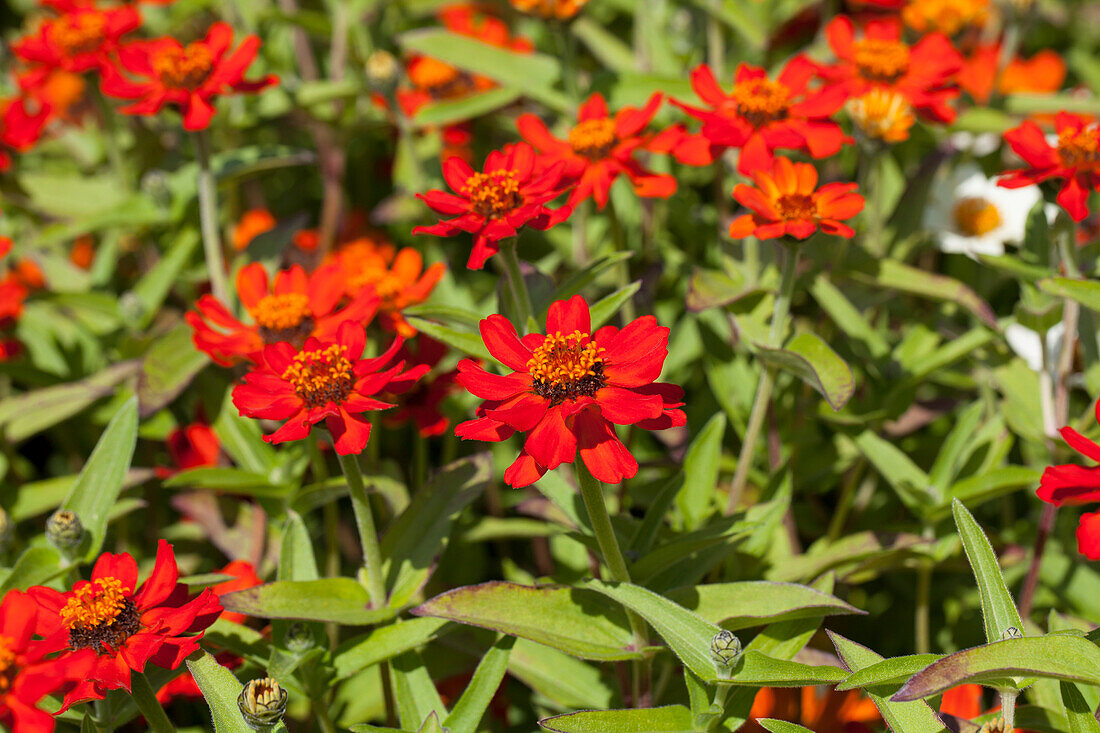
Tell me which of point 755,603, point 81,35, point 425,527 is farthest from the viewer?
point 81,35

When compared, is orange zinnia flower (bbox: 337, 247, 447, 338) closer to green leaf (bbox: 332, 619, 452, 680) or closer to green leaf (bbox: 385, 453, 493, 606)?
green leaf (bbox: 385, 453, 493, 606)

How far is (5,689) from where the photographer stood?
1176 mm

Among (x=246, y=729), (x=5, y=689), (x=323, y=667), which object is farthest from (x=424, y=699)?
(x=5, y=689)

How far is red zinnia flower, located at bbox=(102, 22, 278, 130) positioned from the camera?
191 centimetres

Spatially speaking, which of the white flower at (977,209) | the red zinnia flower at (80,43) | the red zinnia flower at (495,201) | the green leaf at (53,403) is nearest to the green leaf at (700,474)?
the red zinnia flower at (495,201)

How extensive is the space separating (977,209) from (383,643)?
2.13m

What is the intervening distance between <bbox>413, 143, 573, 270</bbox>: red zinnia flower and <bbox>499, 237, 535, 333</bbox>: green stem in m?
0.04

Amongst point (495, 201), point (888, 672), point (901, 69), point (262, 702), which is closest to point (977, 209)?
point (901, 69)

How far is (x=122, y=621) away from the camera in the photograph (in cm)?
129

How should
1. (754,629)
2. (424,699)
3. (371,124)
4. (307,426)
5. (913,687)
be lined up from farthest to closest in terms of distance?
(371,124)
(754,629)
(424,699)
(307,426)
(913,687)

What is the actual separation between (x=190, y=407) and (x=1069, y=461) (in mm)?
1963

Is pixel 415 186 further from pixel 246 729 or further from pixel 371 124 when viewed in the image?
pixel 246 729

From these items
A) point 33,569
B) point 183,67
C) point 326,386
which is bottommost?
point 33,569

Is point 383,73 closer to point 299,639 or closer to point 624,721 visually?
point 299,639
